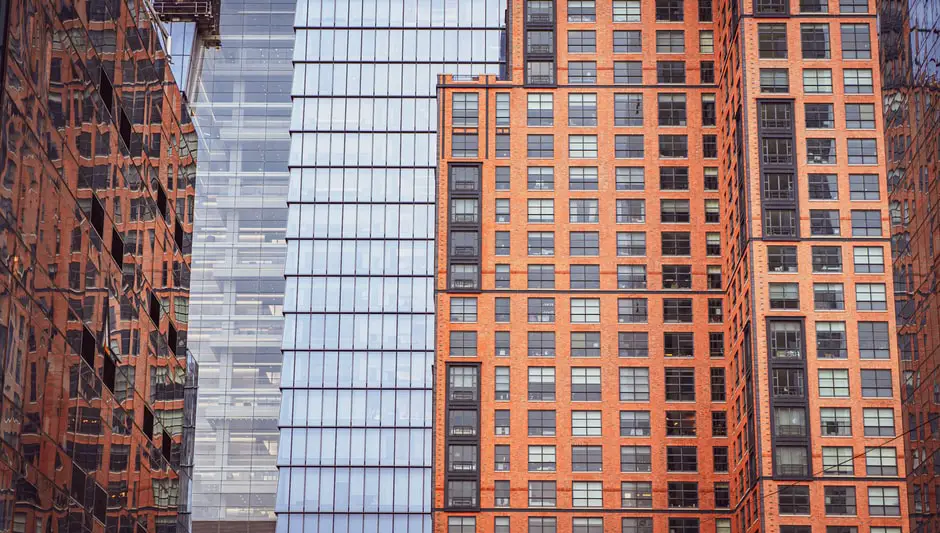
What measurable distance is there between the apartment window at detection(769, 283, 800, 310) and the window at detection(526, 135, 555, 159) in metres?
26.7

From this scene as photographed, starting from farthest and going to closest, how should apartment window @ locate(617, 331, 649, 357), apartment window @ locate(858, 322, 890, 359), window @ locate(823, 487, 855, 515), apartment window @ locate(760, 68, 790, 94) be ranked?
apartment window @ locate(617, 331, 649, 357), apartment window @ locate(760, 68, 790, 94), apartment window @ locate(858, 322, 890, 359), window @ locate(823, 487, 855, 515)

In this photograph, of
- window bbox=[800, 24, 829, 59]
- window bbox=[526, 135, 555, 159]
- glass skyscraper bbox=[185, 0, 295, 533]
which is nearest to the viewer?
window bbox=[800, 24, 829, 59]

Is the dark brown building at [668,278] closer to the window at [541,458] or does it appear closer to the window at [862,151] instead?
the window at [541,458]

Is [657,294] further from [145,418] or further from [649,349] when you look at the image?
[145,418]

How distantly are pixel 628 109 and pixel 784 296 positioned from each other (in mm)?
27131

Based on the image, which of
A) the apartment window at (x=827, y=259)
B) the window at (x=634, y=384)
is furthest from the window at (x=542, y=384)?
the apartment window at (x=827, y=259)

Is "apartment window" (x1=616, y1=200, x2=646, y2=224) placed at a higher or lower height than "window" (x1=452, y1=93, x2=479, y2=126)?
lower

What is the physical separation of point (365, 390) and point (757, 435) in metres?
49.5

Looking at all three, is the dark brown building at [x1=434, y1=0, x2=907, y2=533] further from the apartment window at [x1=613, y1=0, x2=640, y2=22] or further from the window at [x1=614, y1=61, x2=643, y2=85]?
the apartment window at [x1=613, y1=0, x2=640, y2=22]

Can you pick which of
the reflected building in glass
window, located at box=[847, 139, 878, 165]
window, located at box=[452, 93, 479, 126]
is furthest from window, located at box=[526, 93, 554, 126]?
the reflected building in glass

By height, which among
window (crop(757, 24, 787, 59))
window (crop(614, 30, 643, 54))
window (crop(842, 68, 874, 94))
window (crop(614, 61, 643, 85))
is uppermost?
window (crop(614, 30, 643, 54))

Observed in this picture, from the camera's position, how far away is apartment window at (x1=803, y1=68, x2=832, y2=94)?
12394cm

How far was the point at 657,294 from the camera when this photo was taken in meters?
132

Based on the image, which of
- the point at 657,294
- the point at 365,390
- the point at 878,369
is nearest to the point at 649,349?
the point at 657,294
